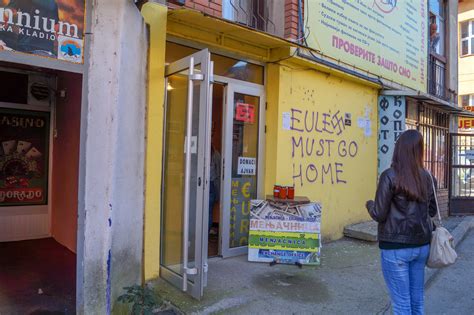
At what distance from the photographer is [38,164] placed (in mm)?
6594

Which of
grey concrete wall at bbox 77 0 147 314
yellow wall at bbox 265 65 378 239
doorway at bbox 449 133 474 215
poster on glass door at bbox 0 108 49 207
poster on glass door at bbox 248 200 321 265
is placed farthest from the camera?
doorway at bbox 449 133 474 215

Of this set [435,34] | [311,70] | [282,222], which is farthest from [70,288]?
[435,34]


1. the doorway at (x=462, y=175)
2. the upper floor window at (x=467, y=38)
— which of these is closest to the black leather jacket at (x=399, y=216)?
the doorway at (x=462, y=175)

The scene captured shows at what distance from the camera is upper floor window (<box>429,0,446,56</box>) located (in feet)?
34.0

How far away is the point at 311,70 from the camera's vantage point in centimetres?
637

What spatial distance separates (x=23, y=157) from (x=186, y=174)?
3836mm

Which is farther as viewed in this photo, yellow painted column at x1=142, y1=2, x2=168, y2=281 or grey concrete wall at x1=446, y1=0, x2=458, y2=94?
grey concrete wall at x1=446, y1=0, x2=458, y2=94

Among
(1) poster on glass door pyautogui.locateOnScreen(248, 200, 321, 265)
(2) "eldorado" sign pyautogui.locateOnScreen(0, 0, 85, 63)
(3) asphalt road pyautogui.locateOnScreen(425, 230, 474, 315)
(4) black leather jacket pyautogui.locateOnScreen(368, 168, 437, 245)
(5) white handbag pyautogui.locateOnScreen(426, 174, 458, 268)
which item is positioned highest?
(2) "eldorado" sign pyautogui.locateOnScreen(0, 0, 85, 63)

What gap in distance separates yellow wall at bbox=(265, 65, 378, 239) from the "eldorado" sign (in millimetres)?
3173

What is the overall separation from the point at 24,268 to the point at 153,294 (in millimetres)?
2363

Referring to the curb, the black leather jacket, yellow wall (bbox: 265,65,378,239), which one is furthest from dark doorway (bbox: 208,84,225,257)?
the black leather jacket

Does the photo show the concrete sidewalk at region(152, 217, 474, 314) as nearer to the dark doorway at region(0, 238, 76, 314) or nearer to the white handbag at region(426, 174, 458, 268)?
the dark doorway at region(0, 238, 76, 314)

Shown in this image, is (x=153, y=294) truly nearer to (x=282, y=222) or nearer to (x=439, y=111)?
(x=282, y=222)

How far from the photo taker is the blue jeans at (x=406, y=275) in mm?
2918
